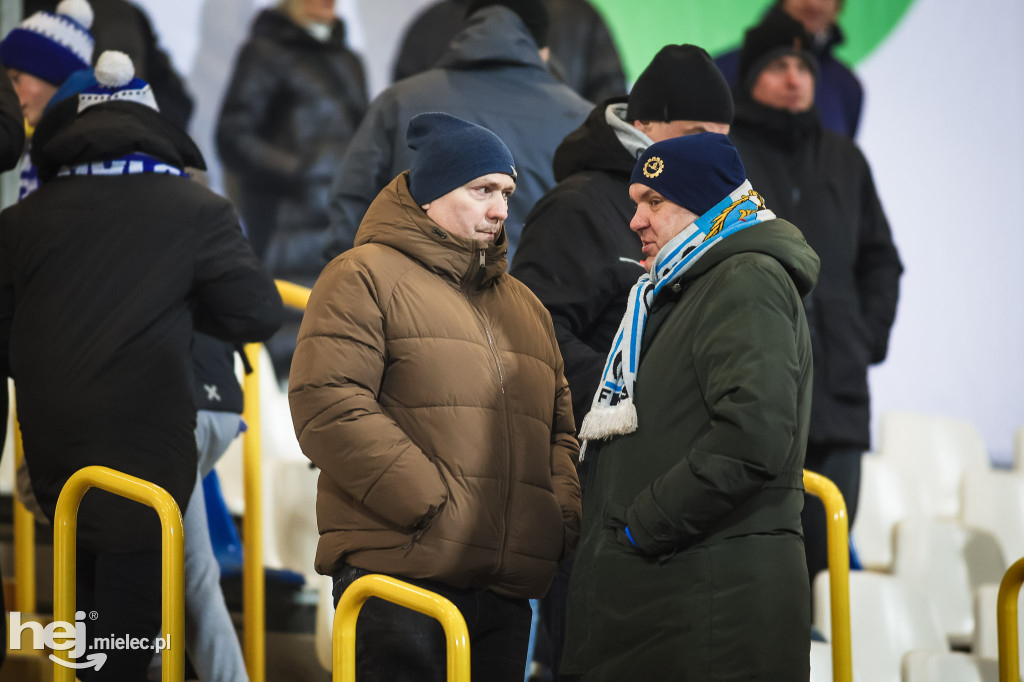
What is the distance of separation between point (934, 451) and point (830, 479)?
1765mm

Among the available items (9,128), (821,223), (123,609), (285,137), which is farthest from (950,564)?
(285,137)

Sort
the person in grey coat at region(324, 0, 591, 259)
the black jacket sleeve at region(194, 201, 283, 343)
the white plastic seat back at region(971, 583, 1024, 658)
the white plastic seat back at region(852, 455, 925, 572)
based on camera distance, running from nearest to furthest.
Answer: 1. the black jacket sleeve at region(194, 201, 283, 343)
2. the person in grey coat at region(324, 0, 591, 259)
3. the white plastic seat back at region(971, 583, 1024, 658)
4. the white plastic seat back at region(852, 455, 925, 572)

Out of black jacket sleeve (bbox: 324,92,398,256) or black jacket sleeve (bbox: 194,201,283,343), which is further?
black jacket sleeve (bbox: 324,92,398,256)

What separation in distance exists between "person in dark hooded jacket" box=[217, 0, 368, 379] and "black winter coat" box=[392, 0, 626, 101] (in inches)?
15.1

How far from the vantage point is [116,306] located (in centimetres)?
282

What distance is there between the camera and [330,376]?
227cm

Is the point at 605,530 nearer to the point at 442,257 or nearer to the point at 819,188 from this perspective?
the point at 442,257

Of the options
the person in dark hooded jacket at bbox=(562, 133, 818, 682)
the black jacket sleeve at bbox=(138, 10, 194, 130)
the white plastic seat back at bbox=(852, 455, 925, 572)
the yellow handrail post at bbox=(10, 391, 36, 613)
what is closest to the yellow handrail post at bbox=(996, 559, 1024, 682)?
the person in dark hooded jacket at bbox=(562, 133, 818, 682)

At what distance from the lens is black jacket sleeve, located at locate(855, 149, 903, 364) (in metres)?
4.19

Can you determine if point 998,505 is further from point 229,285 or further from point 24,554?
point 24,554

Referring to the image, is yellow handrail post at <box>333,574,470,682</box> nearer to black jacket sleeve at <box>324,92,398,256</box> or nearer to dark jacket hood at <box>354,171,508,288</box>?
dark jacket hood at <box>354,171,508,288</box>

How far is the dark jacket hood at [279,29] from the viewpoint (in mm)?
5926

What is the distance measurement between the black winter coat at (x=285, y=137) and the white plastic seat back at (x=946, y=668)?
3.37m

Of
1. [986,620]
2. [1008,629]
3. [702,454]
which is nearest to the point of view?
[702,454]
